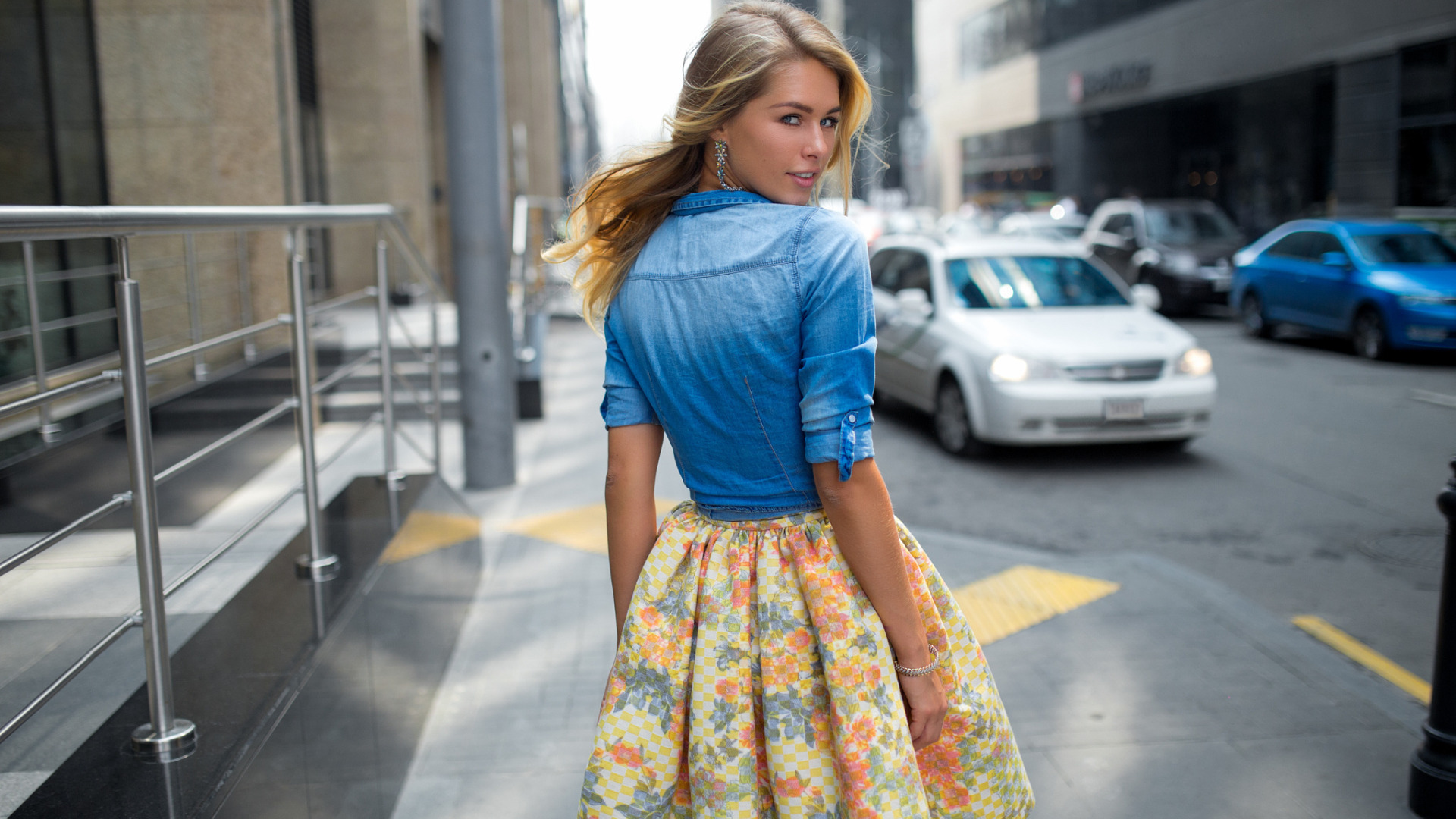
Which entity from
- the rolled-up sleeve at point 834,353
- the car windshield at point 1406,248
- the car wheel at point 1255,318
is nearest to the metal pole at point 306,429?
the rolled-up sleeve at point 834,353

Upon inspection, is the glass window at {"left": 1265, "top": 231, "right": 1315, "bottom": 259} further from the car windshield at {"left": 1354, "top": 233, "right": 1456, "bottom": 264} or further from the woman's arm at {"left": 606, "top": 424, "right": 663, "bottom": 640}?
the woman's arm at {"left": 606, "top": 424, "right": 663, "bottom": 640}

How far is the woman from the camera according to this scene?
1.72 metres

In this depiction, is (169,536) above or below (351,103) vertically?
below

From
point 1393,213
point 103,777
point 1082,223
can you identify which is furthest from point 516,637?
point 1082,223

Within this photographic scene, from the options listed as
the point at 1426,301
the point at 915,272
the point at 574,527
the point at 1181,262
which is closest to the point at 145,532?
the point at 574,527

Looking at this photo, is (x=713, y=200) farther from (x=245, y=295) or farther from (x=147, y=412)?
(x=245, y=295)

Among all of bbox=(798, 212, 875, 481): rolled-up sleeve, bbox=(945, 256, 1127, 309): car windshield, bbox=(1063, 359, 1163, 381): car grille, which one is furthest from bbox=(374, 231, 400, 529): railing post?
bbox=(945, 256, 1127, 309): car windshield

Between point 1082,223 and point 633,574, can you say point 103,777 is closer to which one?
point 633,574

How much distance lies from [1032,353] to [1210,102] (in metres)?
25.6

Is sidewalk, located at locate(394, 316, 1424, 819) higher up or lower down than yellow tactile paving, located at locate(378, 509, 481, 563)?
lower down

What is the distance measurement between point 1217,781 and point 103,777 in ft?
9.50

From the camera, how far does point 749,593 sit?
181cm

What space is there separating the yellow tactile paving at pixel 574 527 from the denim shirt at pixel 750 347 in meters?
4.06

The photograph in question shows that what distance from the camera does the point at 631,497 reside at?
6.23 feet
